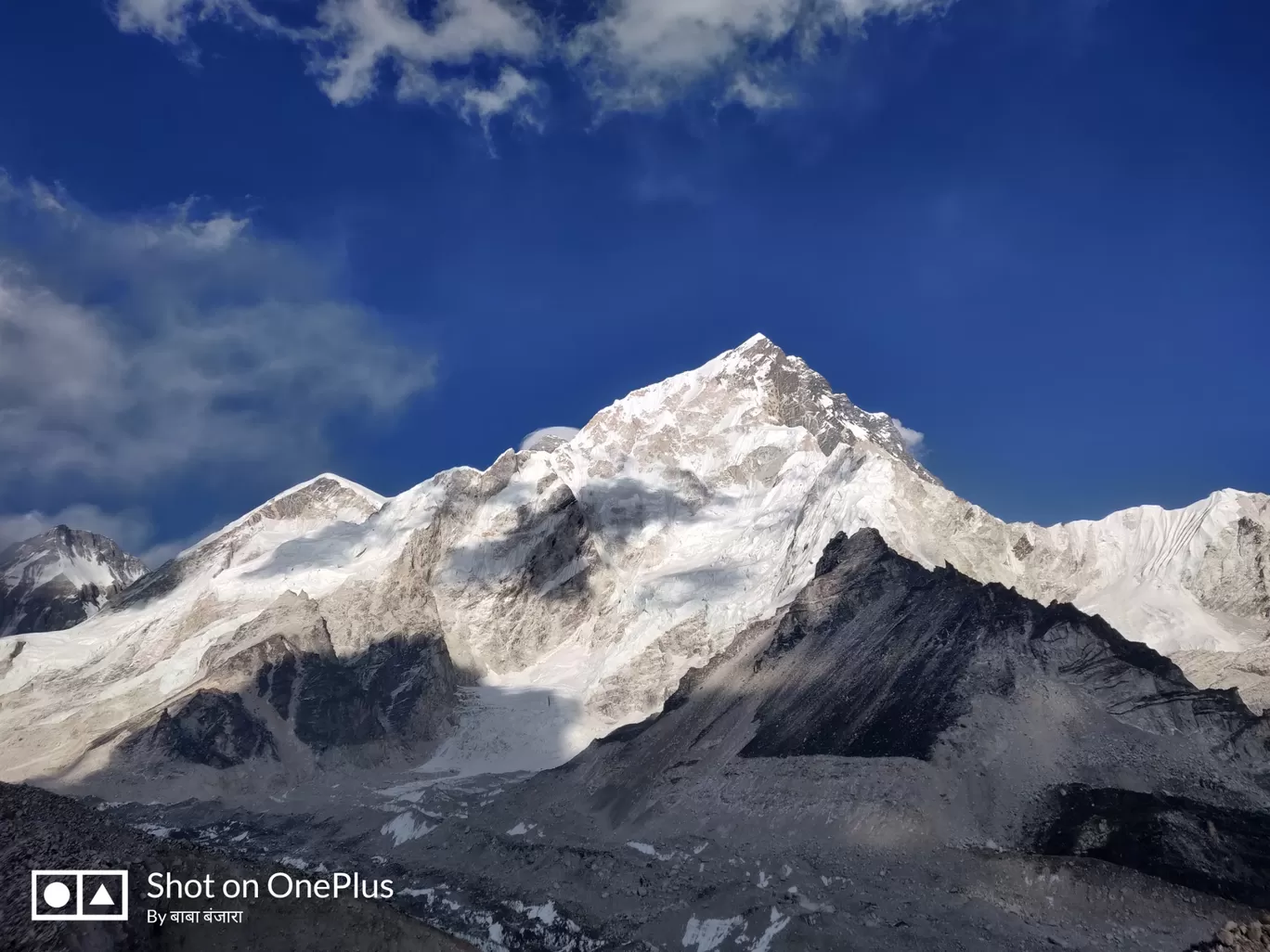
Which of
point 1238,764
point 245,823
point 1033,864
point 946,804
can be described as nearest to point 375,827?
point 245,823

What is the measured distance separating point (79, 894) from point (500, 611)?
5542 inches

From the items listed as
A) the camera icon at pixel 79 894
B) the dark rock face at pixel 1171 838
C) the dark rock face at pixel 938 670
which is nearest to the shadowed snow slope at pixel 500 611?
the dark rock face at pixel 938 670

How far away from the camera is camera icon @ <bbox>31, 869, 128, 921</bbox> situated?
32.6 meters

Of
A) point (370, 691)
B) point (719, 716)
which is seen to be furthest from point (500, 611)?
point (719, 716)

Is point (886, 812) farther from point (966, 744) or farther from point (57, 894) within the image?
point (57, 894)

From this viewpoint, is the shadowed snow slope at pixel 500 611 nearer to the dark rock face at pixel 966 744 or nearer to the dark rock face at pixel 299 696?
the dark rock face at pixel 299 696

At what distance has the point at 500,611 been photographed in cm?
17400

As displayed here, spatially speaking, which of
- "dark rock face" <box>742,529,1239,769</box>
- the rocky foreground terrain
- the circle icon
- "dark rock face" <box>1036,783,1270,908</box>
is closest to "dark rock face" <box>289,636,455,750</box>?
the rocky foreground terrain

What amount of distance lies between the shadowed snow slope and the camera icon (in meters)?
96.2

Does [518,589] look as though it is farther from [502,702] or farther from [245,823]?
[245,823]

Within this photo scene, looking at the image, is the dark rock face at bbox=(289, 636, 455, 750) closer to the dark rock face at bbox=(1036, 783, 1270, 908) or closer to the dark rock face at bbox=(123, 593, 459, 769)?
the dark rock face at bbox=(123, 593, 459, 769)

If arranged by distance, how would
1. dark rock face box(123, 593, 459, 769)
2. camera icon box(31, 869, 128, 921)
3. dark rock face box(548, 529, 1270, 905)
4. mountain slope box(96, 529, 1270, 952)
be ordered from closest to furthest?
1. camera icon box(31, 869, 128, 921)
2. mountain slope box(96, 529, 1270, 952)
3. dark rock face box(548, 529, 1270, 905)
4. dark rock face box(123, 593, 459, 769)

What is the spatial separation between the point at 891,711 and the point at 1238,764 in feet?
79.4

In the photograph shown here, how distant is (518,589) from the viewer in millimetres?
177750
